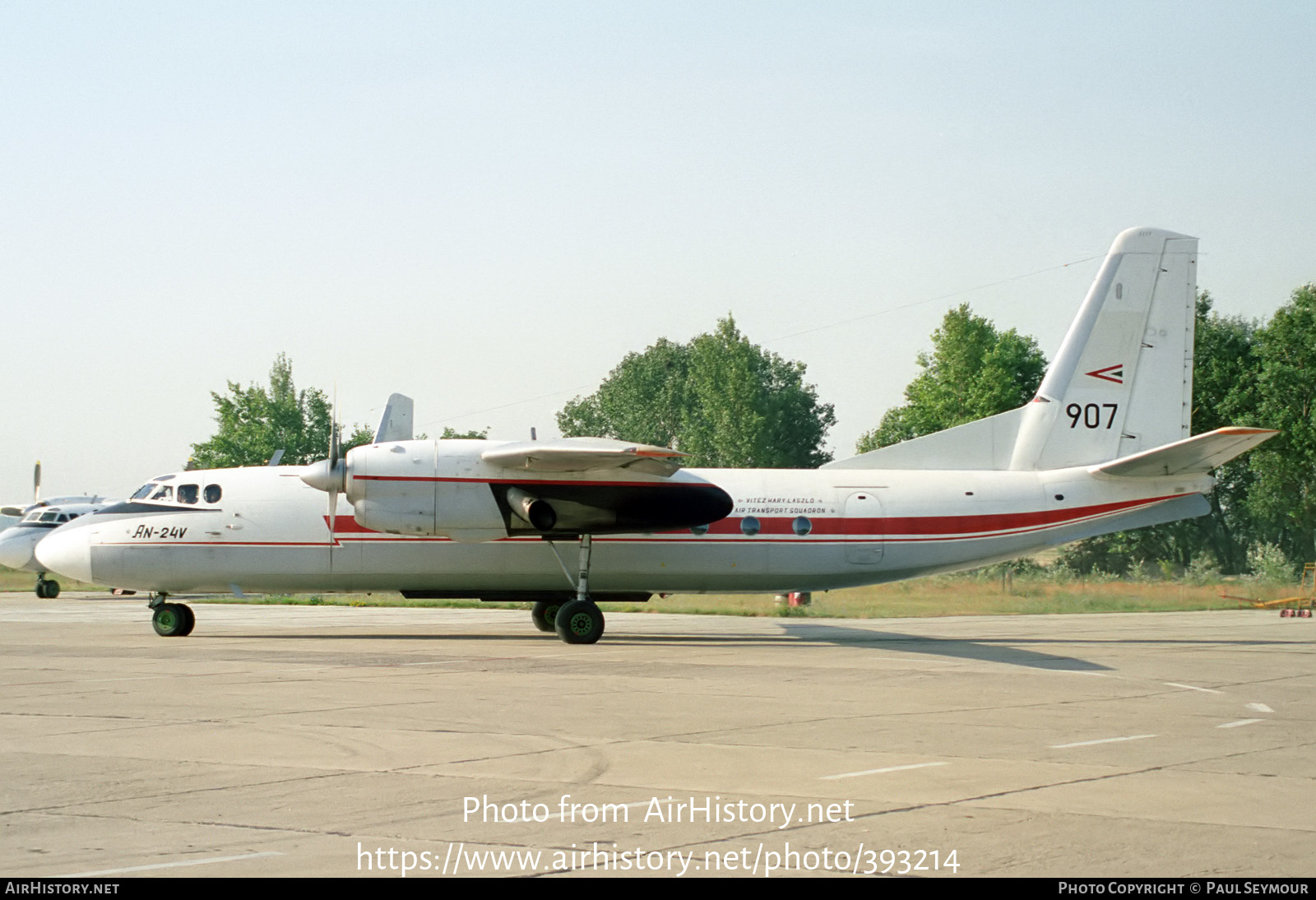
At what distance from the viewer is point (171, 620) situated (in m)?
22.2

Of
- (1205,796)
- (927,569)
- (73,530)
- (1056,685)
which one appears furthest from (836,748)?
(73,530)

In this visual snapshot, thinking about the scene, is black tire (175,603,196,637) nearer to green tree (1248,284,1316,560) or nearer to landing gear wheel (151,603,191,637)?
landing gear wheel (151,603,191,637)

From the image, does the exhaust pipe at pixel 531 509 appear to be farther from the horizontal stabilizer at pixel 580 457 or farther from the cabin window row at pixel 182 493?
the cabin window row at pixel 182 493

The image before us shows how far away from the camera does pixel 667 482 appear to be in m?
22.0

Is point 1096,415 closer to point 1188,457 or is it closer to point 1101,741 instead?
point 1188,457

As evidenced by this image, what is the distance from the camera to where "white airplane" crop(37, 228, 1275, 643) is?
70.2ft

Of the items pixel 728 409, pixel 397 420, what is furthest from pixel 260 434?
pixel 397 420

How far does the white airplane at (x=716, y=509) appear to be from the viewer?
21.4 metres

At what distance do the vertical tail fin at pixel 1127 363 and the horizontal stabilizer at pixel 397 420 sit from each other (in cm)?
1240

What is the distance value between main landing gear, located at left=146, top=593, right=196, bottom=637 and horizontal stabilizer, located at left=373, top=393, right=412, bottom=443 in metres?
4.93

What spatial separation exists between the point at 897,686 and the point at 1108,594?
29112mm

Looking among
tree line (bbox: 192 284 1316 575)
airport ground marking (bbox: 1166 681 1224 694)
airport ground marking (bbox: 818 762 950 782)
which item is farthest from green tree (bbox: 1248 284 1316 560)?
airport ground marking (bbox: 818 762 950 782)
